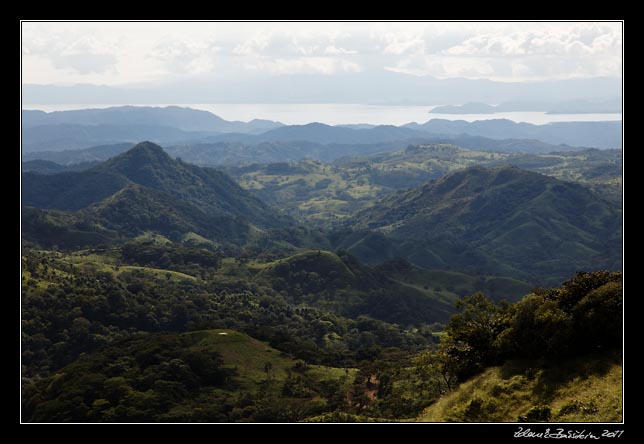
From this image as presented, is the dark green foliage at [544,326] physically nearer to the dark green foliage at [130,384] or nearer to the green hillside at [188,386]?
the green hillside at [188,386]

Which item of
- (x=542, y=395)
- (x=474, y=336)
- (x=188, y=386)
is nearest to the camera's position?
(x=542, y=395)

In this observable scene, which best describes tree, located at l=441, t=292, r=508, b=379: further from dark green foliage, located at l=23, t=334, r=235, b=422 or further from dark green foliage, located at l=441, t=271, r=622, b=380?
dark green foliage, located at l=23, t=334, r=235, b=422

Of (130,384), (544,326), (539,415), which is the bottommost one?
(130,384)

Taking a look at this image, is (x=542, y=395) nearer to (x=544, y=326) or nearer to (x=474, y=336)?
(x=544, y=326)

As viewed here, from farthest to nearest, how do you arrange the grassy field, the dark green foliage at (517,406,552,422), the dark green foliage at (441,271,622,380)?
the dark green foliage at (441,271,622,380)
the dark green foliage at (517,406,552,422)
the grassy field

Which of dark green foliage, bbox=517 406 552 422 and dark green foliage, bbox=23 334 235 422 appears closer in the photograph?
dark green foliage, bbox=517 406 552 422

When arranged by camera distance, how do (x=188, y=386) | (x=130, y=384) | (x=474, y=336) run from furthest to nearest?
(x=188, y=386) → (x=130, y=384) → (x=474, y=336)

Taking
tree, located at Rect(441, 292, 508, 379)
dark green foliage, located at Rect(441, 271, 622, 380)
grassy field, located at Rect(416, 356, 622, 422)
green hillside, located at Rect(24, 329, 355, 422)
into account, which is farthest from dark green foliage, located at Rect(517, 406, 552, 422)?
green hillside, located at Rect(24, 329, 355, 422)

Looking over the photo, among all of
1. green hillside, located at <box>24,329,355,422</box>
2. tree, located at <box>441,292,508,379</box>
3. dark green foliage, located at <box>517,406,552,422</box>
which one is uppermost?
tree, located at <box>441,292,508,379</box>

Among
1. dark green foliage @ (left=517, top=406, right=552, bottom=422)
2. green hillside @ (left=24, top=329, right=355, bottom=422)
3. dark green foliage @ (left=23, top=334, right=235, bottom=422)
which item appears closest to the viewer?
dark green foliage @ (left=517, top=406, right=552, bottom=422)

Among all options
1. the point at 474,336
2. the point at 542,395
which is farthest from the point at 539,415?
the point at 474,336

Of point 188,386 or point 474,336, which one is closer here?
point 474,336
